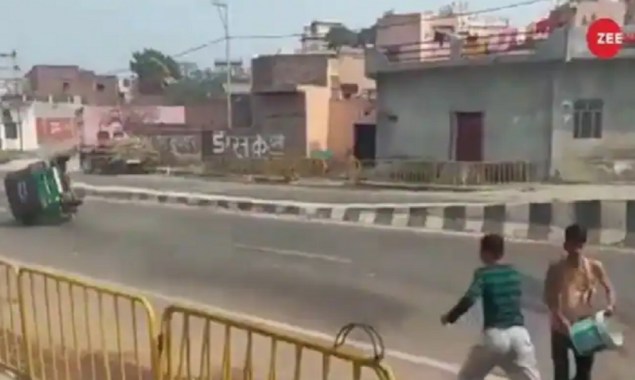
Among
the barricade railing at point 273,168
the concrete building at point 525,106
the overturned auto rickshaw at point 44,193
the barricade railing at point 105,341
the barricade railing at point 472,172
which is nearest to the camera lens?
the barricade railing at point 105,341

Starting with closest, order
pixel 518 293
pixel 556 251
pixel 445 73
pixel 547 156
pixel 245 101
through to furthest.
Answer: pixel 518 293, pixel 556 251, pixel 547 156, pixel 445 73, pixel 245 101

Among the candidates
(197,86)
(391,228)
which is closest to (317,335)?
(391,228)

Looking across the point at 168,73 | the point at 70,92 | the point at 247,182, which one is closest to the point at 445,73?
the point at 247,182

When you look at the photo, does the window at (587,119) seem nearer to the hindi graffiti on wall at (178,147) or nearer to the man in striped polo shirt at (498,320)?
the hindi graffiti on wall at (178,147)

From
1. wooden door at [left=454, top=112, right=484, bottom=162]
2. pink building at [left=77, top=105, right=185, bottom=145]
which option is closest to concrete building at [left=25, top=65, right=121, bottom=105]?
pink building at [left=77, top=105, right=185, bottom=145]

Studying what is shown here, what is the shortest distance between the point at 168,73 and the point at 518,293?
100328 millimetres

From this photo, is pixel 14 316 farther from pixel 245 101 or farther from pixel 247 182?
pixel 245 101

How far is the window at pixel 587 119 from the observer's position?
89.7ft

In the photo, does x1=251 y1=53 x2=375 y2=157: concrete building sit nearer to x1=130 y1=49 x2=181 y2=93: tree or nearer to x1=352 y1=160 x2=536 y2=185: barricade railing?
x1=352 y1=160 x2=536 y2=185: barricade railing

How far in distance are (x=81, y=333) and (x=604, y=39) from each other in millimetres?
23831

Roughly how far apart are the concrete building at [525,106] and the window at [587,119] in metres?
0.03

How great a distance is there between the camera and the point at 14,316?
7.32 meters

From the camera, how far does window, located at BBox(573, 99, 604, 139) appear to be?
27344 millimetres

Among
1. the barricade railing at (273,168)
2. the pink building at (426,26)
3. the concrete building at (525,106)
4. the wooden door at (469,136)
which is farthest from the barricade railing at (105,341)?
the pink building at (426,26)
